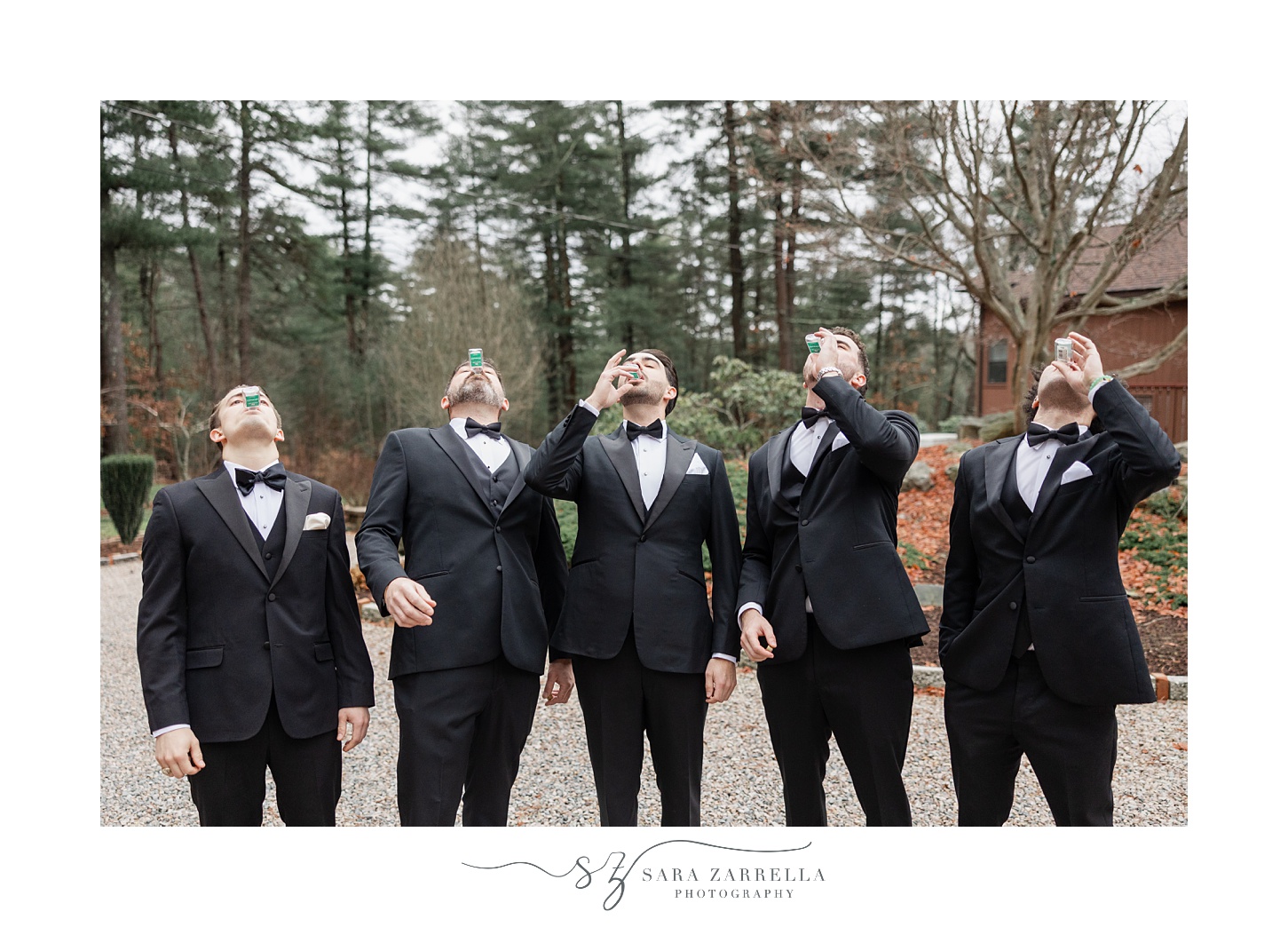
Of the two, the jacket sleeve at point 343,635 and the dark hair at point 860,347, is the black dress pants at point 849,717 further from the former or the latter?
the jacket sleeve at point 343,635

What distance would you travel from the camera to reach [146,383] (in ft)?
47.3

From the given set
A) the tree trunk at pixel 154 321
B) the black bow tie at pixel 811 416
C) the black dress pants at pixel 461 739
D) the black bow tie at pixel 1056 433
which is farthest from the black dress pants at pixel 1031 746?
the tree trunk at pixel 154 321

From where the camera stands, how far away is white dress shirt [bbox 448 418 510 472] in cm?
321

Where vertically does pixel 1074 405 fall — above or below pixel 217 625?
above

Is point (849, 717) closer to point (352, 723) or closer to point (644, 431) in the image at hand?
point (644, 431)

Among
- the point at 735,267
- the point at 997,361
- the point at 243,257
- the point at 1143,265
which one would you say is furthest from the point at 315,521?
the point at 997,361

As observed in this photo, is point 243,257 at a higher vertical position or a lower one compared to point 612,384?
higher

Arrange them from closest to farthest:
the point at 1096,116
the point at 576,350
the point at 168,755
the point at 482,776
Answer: the point at 168,755, the point at 482,776, the point at 1096,116, the point at 576,350

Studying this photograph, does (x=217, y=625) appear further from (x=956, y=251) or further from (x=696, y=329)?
(x=696, y=329)

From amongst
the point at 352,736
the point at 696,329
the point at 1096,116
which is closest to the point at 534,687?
the point at 352,736

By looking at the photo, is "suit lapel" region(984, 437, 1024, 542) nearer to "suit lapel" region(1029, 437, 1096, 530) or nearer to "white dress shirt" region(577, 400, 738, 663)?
"suit lapel" region(1029, 437, 1096, 530)

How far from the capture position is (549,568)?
3.35 metres

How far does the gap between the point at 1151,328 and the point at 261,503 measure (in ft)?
35.1
